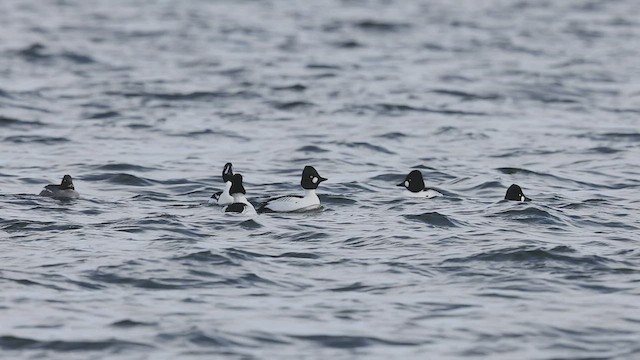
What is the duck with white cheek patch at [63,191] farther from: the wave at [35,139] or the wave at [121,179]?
the wave at [35,139]

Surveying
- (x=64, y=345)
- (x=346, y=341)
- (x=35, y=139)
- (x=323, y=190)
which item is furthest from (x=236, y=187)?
(x=35, y=139)

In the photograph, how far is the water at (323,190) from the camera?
1367 cm

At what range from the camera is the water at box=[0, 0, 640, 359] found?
1367 centimetres

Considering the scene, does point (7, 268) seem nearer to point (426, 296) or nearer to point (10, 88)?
point (426, 296)

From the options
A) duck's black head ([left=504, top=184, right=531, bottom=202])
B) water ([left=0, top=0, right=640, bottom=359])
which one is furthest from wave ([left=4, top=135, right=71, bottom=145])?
duck's black head ([left=504, top=184, right=531, bottom=202])

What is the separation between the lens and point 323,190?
878 inches

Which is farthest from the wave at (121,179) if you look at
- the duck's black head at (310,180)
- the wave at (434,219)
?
the wave at (434,219)

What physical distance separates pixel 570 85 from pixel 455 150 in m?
10.1

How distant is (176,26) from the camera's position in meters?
48.9

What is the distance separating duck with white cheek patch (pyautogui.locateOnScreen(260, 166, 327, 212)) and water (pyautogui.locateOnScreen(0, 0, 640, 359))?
313mm

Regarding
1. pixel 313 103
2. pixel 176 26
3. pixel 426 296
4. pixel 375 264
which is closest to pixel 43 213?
pixel 375 264

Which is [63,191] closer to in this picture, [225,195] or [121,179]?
[225,195]

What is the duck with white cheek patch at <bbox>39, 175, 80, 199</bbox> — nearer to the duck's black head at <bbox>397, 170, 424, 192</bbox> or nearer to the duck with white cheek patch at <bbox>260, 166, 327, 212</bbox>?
the duck with white cheek patch at <bbox>260, 166, 327, 212</bbox>

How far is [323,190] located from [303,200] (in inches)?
88.8
